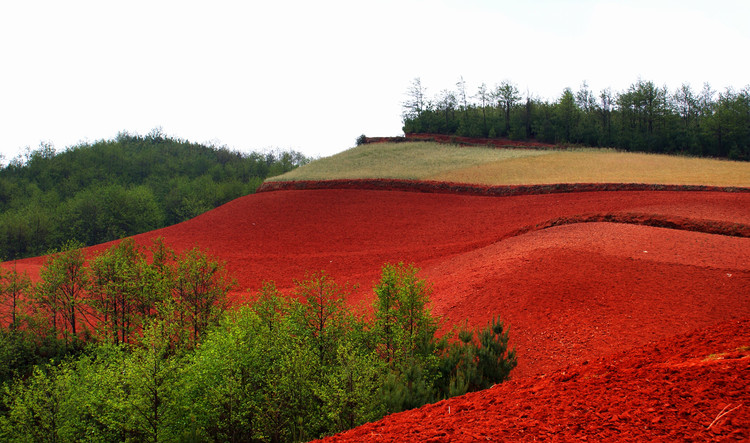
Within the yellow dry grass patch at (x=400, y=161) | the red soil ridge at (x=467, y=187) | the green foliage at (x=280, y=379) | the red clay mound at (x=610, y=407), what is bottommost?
the green foliage at (x=280, y=379)

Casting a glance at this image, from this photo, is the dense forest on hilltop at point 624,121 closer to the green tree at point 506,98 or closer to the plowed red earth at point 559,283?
the green tree at point 506,98

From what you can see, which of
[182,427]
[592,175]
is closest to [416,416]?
[182,427]

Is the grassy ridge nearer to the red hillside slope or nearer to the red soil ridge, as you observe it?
the red soil ridge

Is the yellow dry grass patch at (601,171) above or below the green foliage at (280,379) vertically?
above

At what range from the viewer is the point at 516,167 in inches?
1503

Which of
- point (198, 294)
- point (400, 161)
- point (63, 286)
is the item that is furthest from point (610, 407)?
point (400, 161)

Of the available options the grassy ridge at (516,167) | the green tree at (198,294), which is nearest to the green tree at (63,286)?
the green tree at (198,294)

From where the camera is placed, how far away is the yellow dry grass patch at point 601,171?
28.2 m

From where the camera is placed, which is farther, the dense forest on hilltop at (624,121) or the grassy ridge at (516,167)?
the dense forest on hilltop at (624,121)

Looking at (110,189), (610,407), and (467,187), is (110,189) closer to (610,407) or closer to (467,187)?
(467,187)

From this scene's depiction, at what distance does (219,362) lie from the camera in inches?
282

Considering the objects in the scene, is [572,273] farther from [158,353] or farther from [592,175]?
[592,175]

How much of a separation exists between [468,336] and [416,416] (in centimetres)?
387

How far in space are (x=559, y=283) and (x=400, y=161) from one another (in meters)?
34.6
